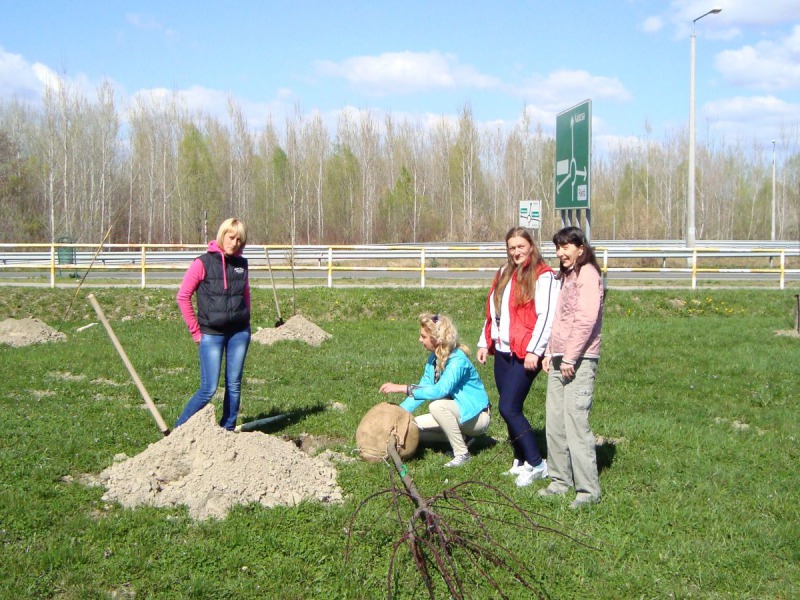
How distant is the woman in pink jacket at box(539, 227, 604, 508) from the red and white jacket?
5.1 inches

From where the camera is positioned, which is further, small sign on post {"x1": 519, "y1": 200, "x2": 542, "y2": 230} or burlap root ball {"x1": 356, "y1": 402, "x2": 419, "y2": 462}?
small sign on post {"x1": 519, "y1": 200, "x2": 542, "y2": 230}

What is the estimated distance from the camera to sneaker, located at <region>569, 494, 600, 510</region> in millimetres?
5656

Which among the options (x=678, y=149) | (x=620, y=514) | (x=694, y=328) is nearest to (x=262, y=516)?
(x=620, y=514)

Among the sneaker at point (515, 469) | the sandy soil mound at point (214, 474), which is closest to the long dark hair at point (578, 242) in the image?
the sneaker at point (515, 469)

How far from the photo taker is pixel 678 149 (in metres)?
64.6

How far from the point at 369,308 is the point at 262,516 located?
537 inches

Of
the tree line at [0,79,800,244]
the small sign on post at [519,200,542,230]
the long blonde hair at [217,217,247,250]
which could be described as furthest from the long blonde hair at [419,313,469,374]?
the tree line at [0,79,800,244]

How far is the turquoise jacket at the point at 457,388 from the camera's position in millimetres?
6695

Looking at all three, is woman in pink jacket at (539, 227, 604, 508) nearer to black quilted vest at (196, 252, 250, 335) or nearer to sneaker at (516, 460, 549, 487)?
sneaker at (516, 460, 549, 487)

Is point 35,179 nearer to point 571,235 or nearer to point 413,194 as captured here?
point 413,194

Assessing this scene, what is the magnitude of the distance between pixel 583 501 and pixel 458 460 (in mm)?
1240

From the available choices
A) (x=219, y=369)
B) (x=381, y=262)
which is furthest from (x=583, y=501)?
(x=381, y=262)

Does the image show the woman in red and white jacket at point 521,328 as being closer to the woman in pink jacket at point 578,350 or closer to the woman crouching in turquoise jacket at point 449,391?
the woman in pink jacket at point 578,350

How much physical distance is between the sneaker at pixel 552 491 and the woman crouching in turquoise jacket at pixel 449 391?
85 cm
